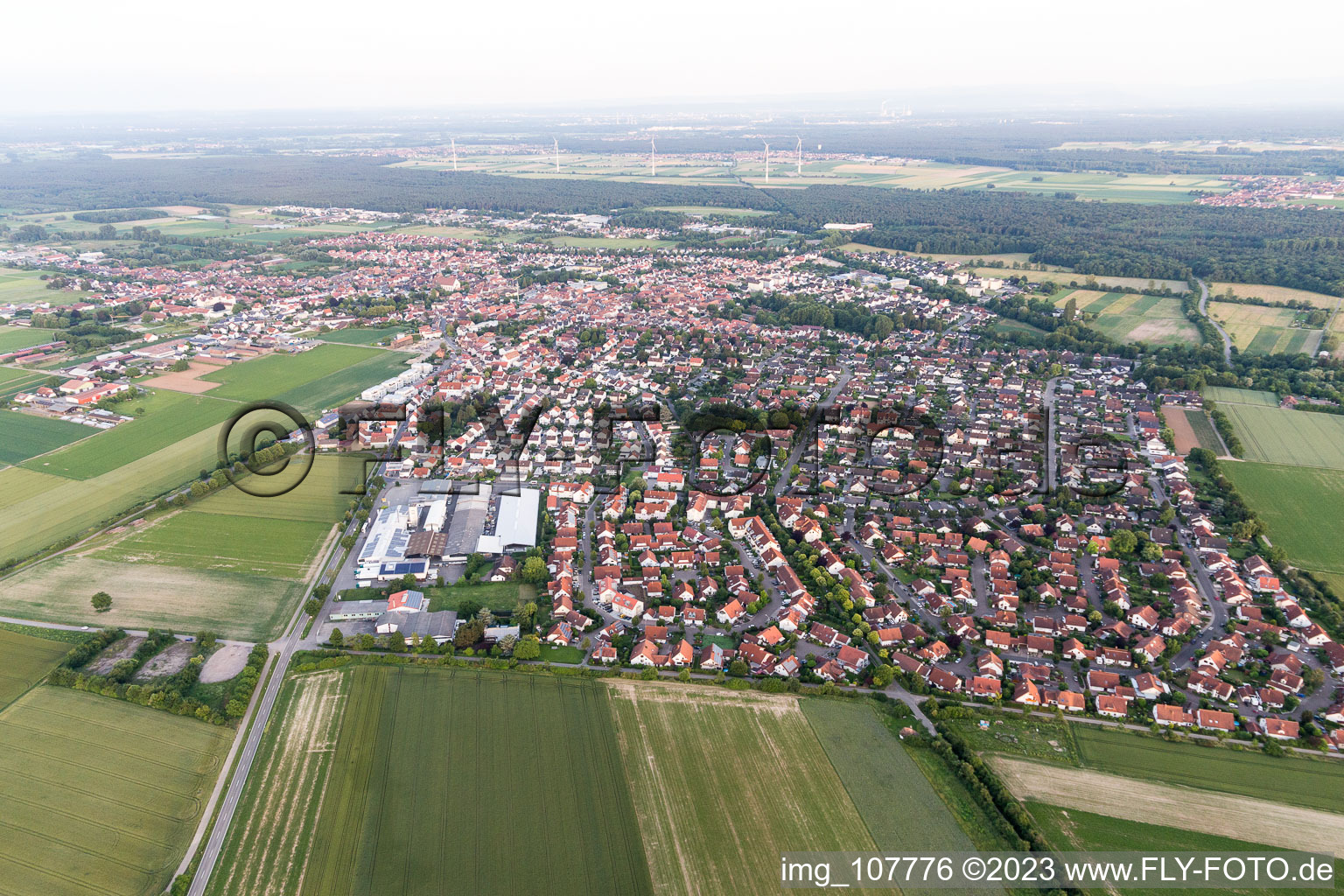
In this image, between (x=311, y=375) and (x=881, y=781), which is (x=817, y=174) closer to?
(x=311, y=375)

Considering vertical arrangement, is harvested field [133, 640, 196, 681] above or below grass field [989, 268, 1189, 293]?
below

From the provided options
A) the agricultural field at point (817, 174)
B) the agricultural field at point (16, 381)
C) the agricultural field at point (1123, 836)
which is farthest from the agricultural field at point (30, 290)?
the agricultural field at point (817, 174)

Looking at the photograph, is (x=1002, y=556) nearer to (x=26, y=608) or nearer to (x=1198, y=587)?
(x=1198, y=587)

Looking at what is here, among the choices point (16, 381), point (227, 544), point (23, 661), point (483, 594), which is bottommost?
point (23, 661)

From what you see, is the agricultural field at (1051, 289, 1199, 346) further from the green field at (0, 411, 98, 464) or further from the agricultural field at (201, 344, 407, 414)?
the green field at (0, 411, 98, 464)

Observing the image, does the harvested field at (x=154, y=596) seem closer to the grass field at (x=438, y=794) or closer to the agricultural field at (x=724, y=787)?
the grass field at (x=438, y=794)

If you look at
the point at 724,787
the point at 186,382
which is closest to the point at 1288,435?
the point at 724,787

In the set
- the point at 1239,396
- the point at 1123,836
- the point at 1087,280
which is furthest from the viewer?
the point at 1087,280

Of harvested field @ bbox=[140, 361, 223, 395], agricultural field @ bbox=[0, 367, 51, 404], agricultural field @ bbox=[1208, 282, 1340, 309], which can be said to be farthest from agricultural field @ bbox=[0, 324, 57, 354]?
agricultural field @ bbox=[1208, 282, 1340, 309]
